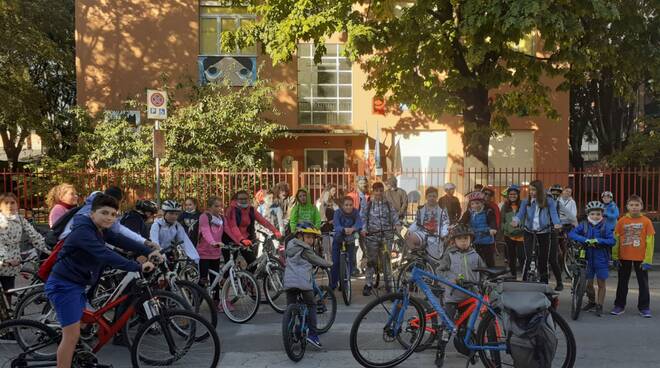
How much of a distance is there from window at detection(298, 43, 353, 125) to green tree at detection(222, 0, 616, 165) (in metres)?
6.26

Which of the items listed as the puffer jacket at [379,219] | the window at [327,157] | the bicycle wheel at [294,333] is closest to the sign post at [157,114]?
the puffer jacket at [379,219]

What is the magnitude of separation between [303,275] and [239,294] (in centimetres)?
182

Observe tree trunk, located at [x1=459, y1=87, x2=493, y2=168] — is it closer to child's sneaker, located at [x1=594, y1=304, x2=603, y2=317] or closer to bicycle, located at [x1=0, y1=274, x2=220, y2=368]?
child's sneaker, located at [x1=594, y1=304, x2=603, y2=317]

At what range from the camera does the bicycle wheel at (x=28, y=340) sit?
17.1 ft

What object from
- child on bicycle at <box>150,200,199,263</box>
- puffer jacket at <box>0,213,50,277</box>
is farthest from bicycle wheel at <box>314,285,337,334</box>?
puffer jacket at <box>0,213,50,277</box>

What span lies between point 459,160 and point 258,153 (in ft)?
23.7

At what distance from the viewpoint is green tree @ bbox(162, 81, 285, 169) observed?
17688mm

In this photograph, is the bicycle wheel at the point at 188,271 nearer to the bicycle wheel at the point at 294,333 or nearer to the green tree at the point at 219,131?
the bicycle wheel at the point at 294,333

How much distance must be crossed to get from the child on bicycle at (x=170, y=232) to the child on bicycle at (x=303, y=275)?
1.94 metres

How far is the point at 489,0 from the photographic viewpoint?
10.6m

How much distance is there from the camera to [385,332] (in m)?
5.87

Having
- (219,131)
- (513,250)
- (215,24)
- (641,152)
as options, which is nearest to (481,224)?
(513,250)

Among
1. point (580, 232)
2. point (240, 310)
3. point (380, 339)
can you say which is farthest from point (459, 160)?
point (380, 339)

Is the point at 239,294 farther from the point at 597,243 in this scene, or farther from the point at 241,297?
the point at 597,243
